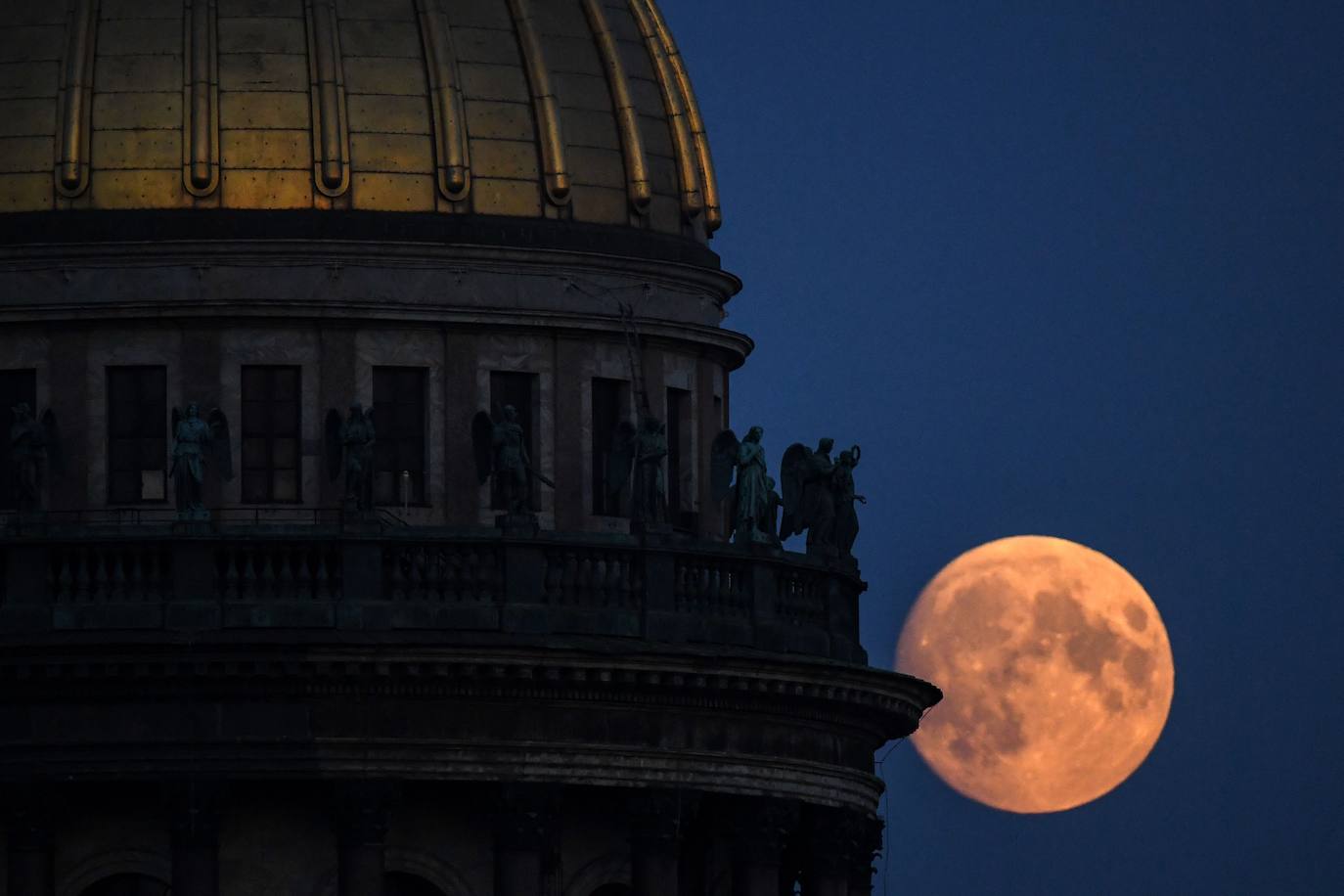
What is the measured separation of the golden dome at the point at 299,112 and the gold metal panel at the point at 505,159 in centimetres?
2

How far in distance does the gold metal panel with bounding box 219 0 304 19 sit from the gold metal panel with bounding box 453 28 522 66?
2.84m

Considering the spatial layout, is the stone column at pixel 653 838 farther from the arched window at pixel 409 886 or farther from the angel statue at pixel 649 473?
the angel statue at pixel 649 473

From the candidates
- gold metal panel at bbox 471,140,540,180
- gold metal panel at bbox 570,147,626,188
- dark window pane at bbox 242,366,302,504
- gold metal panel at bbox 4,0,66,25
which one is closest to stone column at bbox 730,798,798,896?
dark window pane at bbox 242,366,302,504

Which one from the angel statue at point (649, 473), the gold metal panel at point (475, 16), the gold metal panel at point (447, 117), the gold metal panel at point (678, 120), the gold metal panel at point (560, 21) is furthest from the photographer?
the gold metal panel at point (678, 120)

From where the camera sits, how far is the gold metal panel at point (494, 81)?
137250 mm

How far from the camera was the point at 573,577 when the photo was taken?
132 meters

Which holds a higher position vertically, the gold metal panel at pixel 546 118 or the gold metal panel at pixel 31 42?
the gold metal panel at pixel 31 42

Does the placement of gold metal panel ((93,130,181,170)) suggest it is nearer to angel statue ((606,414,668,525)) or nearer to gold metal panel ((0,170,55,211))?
gold metal panel ((0,170,55,211))

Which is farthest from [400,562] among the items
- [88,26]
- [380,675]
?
[88,26]

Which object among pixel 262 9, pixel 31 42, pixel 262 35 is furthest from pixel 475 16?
pixel 31 42

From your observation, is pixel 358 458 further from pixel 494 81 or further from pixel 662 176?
pixel 662 176

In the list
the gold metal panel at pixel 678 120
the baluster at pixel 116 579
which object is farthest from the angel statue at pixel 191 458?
the gold metal panel at pixel 678 120

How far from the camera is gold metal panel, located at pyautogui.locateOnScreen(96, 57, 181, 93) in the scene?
136250 mm

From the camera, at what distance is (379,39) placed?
13712 centimetres
